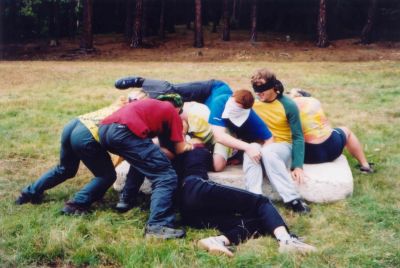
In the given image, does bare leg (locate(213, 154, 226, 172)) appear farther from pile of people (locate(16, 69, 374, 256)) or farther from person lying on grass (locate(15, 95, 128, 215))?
person lying on grass (locate(15, 95, 128, 215))

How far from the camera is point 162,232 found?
452 cm

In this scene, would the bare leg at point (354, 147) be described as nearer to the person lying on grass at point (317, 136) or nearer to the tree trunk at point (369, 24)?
the person lying on grass at point (317, 136)

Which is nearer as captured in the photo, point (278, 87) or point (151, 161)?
point (151, 161)

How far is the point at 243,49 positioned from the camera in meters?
27.8

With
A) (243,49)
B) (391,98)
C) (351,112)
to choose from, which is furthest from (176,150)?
(243,49)

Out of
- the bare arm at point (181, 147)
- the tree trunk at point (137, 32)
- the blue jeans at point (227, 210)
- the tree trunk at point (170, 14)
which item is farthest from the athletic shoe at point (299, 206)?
the tree trunk at point (170, 14)

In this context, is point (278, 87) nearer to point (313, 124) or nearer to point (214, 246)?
point (313, 124)

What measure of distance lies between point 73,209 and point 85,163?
0.45m

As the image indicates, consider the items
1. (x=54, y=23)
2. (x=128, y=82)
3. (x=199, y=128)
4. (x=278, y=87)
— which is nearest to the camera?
(x=278, y=87)

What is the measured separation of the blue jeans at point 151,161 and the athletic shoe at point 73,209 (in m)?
0.73

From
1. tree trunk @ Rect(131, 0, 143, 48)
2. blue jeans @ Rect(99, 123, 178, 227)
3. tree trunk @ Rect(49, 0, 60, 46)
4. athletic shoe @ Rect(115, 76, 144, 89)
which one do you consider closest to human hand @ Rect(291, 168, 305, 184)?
blue jeans @ Rect(99, 123, 178, 227)

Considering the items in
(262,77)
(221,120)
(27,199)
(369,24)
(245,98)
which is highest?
(369,24)

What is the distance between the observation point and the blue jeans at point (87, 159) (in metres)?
5.00

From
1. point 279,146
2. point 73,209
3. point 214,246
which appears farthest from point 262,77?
point 73,209
